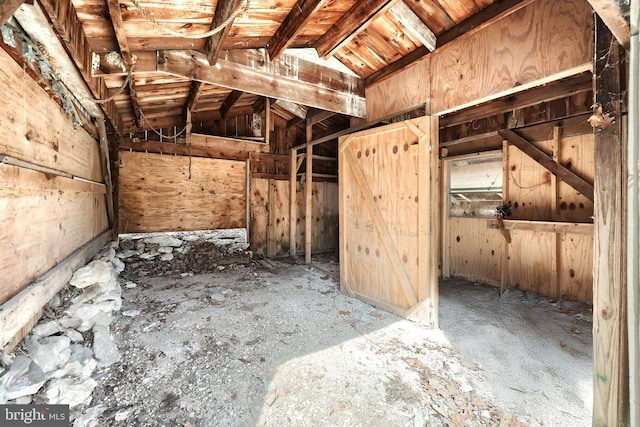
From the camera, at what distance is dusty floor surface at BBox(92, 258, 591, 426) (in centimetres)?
155

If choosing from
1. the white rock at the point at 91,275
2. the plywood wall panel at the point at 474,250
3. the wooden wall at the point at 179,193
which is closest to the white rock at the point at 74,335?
the white rock at the point at 91,275

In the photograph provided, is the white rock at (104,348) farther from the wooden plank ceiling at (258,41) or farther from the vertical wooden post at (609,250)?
the vertical wooden post at (609,250)

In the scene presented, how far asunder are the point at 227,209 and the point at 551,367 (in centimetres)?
488

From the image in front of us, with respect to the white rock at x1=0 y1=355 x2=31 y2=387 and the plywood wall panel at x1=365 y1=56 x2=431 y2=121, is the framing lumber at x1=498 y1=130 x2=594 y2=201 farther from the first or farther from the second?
the white rock at x1=0 y1=355 x2=31 y2=387

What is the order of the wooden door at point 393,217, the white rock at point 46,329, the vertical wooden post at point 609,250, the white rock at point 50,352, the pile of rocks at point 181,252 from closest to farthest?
the vertical wooden post at point 609,250, the white rock at point 50,352, the white rock at point 46,329, the wooden door at point 393,217, the pile of rocks at point 181,252

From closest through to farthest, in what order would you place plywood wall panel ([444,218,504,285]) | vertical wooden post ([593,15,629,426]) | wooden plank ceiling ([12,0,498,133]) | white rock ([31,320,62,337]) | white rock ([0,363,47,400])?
vertical wooden post ([593,15,629,426]) → white rock ([0,363,47,400]) → white rock ([31,320,62,337]) → wooden plank ceiling ([12,0,498,133]) → plywood wall panel ([444,218,504,285])

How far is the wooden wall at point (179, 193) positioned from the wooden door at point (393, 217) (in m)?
2.61

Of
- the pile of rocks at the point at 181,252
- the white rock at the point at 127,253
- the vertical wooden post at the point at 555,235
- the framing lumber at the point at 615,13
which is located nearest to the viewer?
the framing lumber at the point at 615,13

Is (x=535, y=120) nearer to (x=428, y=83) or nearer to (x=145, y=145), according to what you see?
(x=428, y=83)

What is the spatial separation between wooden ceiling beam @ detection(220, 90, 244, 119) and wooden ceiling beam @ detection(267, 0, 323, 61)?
4.39 feet

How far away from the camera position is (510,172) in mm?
3619

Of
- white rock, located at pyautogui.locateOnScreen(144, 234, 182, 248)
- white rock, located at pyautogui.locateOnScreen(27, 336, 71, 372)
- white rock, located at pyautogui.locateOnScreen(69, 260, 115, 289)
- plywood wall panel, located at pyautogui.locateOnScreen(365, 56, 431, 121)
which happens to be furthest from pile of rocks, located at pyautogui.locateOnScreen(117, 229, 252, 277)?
plywood wall panel, located at pyautogui.locateOnScreen(365, 56, 431, 121)

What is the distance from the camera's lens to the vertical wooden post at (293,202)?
5297mm

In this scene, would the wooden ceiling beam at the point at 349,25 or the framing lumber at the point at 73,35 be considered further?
the wooden ceiling beam at the point at 349,25
